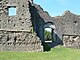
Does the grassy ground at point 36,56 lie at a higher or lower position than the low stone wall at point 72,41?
lower

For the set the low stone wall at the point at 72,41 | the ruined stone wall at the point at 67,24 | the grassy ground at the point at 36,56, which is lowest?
the grassy ground at the point at 36,56

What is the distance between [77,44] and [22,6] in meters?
5.73

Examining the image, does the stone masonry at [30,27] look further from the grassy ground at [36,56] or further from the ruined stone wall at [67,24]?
the grassy ground at [36,56]

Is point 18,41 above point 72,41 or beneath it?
above

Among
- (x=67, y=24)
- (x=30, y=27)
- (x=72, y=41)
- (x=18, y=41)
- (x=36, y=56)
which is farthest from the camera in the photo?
(x=67, y=24)

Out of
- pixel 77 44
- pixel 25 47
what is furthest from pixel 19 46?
pixel 77 44

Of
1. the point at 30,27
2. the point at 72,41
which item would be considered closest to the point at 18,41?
the point at 30,27

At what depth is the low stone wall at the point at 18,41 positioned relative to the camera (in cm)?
1540

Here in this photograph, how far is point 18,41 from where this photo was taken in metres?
15.6

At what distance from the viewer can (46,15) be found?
76.3 feet

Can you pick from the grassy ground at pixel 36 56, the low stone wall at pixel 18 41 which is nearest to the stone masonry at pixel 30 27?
the low stone wall at pixel 18 41

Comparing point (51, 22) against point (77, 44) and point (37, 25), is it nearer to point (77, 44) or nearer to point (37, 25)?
point (37, 25)

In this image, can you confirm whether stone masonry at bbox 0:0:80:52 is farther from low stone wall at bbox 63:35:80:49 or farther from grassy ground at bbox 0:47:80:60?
grassy ground at bbox 0:47:80:60

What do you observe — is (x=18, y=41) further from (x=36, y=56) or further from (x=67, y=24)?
(x=67, y=24)
